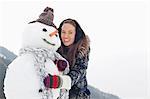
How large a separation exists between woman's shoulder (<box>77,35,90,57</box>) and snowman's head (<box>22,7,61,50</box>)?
159 millimetres

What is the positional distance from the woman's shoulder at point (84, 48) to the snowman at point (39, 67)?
0.12 meters

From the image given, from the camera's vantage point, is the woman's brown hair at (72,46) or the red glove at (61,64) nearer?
the red glove at (61,64)

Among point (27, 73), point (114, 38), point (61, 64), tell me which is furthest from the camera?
point (114, 38)

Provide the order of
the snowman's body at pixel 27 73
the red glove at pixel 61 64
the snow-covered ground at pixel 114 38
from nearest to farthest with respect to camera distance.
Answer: the snowman's body at pixel 27 73 < the red glove at pixel 61 64 < the snow-covered ground at pixel 114 38

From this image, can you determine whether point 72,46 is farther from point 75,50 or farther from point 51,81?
point 51,81

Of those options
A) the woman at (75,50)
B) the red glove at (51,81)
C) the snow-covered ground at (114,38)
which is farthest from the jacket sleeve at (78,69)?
the snow-covered ground at (114,38)

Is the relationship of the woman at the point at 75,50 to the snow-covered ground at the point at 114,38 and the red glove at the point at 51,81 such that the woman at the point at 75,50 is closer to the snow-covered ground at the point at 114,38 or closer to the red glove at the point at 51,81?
the red glove at the point at 51,81

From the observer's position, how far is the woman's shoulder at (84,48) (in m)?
1.69

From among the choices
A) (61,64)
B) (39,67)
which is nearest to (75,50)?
(61,64)

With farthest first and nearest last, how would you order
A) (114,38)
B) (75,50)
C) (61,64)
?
(114,38)
(75,50)
(61,64)

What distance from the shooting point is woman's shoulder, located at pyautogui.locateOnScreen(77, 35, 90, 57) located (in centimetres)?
169

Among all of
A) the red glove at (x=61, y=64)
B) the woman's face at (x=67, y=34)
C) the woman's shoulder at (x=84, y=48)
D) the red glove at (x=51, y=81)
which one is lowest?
the red glove at (x=51, y=81)

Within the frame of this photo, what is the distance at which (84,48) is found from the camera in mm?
1704

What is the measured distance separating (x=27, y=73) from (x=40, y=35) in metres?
0.15
